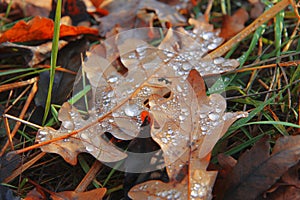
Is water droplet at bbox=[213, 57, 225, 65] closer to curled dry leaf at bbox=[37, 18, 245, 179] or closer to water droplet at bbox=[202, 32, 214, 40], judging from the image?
curled dry leaf at bbox=[37, 18, 245, 179]

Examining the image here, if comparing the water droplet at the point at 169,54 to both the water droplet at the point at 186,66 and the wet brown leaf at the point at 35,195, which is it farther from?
the wet brown leaf at the point at 35,195

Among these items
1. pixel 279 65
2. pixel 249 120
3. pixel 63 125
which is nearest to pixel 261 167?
pixel 249 120

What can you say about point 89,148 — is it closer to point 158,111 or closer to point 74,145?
point 74,145

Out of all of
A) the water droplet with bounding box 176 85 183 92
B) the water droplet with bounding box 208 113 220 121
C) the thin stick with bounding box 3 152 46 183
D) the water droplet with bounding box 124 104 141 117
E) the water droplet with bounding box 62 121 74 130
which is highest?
the water droplet with bounding box 176 85 183 92

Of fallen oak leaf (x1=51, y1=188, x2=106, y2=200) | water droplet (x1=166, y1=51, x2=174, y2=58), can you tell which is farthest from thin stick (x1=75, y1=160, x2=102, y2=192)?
water droplet (x1=166, y1=51, x2=174, y2=58)

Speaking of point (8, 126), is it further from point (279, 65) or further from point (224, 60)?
point (279, 65)

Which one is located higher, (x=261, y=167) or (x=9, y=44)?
(x=9, y=44)

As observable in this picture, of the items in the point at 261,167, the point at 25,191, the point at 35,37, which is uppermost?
the point at 35,37
